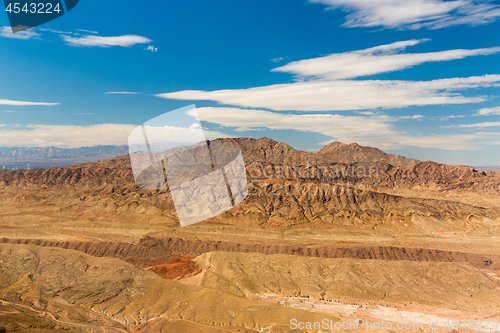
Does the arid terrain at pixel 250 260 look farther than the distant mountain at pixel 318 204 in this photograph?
No

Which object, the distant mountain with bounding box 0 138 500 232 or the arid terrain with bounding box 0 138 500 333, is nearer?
the arid terrain with bounding box 0 138 500 333

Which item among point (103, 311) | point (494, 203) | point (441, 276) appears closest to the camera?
point (103, 311)

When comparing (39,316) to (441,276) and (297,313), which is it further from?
(441,276)

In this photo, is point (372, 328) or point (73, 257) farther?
point (73, 257)

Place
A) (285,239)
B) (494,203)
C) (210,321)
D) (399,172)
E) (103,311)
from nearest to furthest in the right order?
1. (210,321)
2. (103,311)
3. (285,239)
4. (494,203)
5. (399,172)

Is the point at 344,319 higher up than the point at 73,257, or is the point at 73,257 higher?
the point at 73,257

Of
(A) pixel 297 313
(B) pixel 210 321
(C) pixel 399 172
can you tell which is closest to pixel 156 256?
(B) pixel 210 321

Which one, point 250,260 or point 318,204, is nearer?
point 250,260

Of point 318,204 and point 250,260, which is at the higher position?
point 250,260
